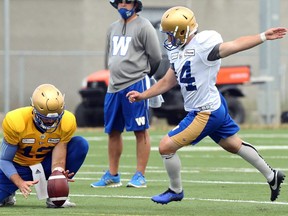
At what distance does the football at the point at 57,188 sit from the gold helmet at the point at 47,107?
41cm

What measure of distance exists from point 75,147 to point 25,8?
883 inches

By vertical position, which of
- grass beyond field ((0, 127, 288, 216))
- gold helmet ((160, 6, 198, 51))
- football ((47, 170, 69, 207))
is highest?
gold helmet ((160, 6, 198, 51))

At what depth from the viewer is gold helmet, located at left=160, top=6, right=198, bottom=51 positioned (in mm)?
9453

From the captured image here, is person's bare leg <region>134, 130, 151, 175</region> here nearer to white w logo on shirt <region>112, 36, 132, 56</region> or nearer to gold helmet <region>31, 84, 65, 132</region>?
white w logo on shirt <region>112, 36, 132, 56</region>

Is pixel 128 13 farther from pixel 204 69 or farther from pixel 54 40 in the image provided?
pixel 54 40

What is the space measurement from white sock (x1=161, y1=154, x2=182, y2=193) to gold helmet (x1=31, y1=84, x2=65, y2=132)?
953 mm

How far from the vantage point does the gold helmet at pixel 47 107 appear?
9.09 metres

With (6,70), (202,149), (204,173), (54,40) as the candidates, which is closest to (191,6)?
(54,40)

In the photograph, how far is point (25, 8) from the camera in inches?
1249

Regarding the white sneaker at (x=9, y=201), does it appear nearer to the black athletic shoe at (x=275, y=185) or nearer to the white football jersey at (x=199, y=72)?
the white football jersey at (x=199, y=72)

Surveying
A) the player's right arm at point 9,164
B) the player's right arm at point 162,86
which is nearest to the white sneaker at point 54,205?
the player's right arm at point 9,164

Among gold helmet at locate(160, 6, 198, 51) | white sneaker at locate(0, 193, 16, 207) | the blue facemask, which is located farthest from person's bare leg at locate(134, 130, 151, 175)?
gold helmet at locate(160, 6, 198, 51)

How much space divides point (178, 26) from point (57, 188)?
166 cm

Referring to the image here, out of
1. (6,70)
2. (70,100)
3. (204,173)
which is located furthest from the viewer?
(70,100)
